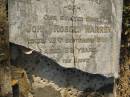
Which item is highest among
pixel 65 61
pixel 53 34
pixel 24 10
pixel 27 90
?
pixel 24 10

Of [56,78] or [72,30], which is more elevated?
[72,30]

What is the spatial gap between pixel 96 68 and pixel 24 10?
1268 mm

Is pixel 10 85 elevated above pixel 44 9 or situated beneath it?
situated beneath

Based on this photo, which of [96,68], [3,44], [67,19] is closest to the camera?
[3,44]

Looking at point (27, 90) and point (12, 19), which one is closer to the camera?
point (12, 19)

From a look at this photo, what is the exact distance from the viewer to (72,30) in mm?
4402

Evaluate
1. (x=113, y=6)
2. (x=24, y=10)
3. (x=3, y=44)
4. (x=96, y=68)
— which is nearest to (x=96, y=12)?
(x=113, y=6)

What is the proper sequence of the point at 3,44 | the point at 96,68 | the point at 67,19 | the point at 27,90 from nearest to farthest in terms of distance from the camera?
1. the point at 3,44
2. the point at 27,90
3. the point at 67,19
4. the point at 96,68

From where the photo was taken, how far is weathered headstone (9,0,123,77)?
3.97m

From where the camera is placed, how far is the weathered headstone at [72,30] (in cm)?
397

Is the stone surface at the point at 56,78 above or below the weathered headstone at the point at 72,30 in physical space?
below

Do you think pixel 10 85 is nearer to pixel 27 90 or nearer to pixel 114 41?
pixel 27 90

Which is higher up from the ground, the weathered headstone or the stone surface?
the weathered headstone

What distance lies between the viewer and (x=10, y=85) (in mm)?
3822
